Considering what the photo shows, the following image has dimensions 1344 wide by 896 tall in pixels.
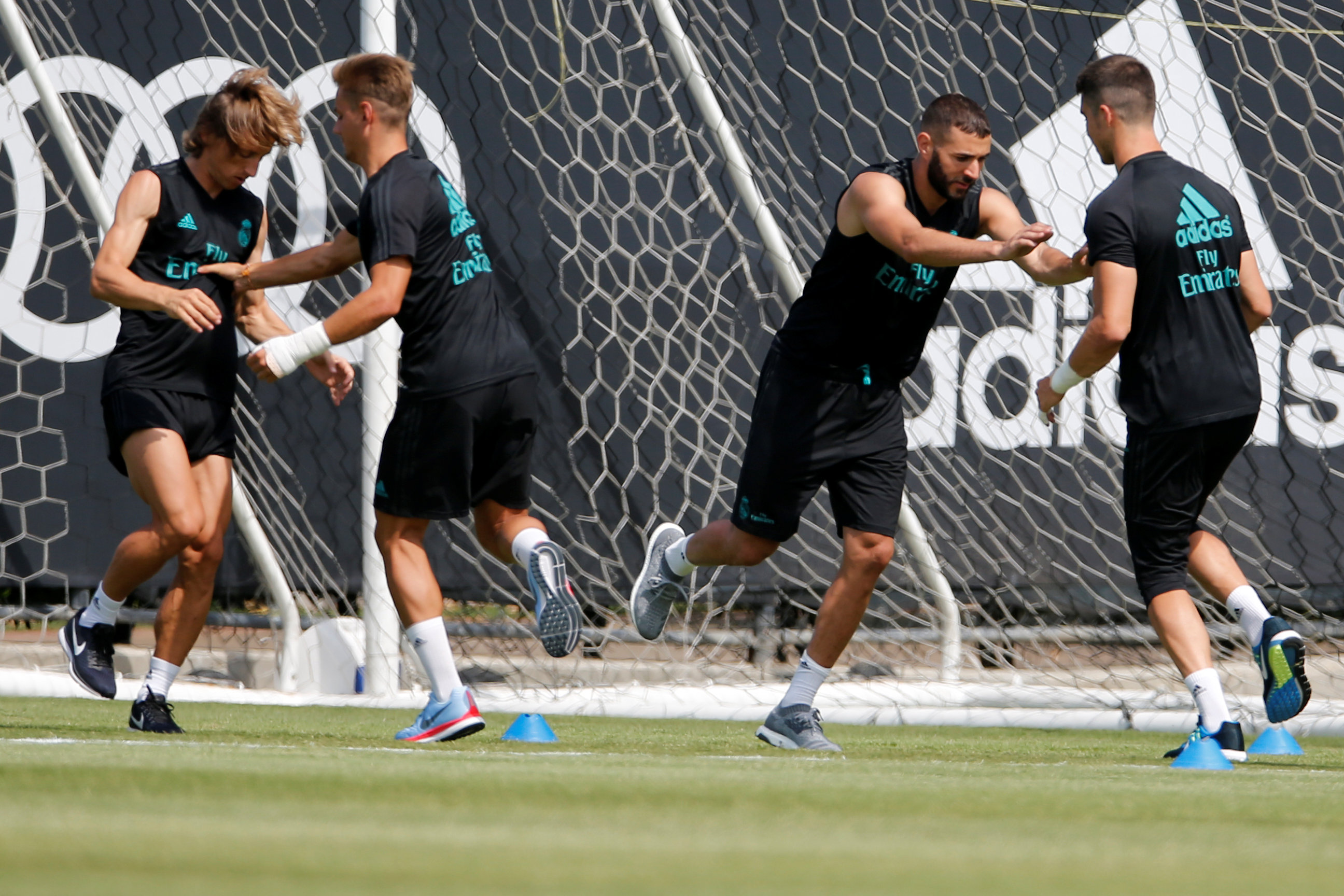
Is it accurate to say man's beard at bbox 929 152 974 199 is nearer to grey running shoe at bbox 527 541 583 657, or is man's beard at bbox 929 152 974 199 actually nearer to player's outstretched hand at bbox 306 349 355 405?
grey running shoe at bbox 527 541 583 657

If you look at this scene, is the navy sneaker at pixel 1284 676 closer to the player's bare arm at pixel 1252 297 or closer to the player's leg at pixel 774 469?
the player's bare arm at pixel 1252 297

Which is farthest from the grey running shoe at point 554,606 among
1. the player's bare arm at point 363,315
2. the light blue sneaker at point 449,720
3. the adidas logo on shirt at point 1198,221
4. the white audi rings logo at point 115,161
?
the white audi rings logo at point 115,161

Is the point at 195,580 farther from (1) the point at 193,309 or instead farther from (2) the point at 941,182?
(2) the point at 941,182

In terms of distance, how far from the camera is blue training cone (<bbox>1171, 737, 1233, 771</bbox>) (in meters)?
3.23

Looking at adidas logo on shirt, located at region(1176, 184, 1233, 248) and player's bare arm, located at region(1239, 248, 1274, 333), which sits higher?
adidas logo on shirt, located at region(1176, 184, 1233, 248)

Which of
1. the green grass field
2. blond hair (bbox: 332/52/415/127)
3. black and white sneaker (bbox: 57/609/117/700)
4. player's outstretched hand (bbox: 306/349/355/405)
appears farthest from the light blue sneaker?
blond hair (bbox: 332/52/415/127)

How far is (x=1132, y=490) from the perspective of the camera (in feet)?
11.7

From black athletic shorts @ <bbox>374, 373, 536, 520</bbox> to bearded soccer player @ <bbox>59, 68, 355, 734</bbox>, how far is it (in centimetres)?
54

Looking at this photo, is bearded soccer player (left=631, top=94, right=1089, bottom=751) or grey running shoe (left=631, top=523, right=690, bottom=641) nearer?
bearded soccer player (left=631, top=94, right=1089, bottom=751)

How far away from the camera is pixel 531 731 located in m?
3.87

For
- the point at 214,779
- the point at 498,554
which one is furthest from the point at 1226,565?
the point at 214,779

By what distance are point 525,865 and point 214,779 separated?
3.27 ft

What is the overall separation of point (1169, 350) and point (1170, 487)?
0.33 m

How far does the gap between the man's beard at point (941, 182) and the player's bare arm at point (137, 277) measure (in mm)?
1830
